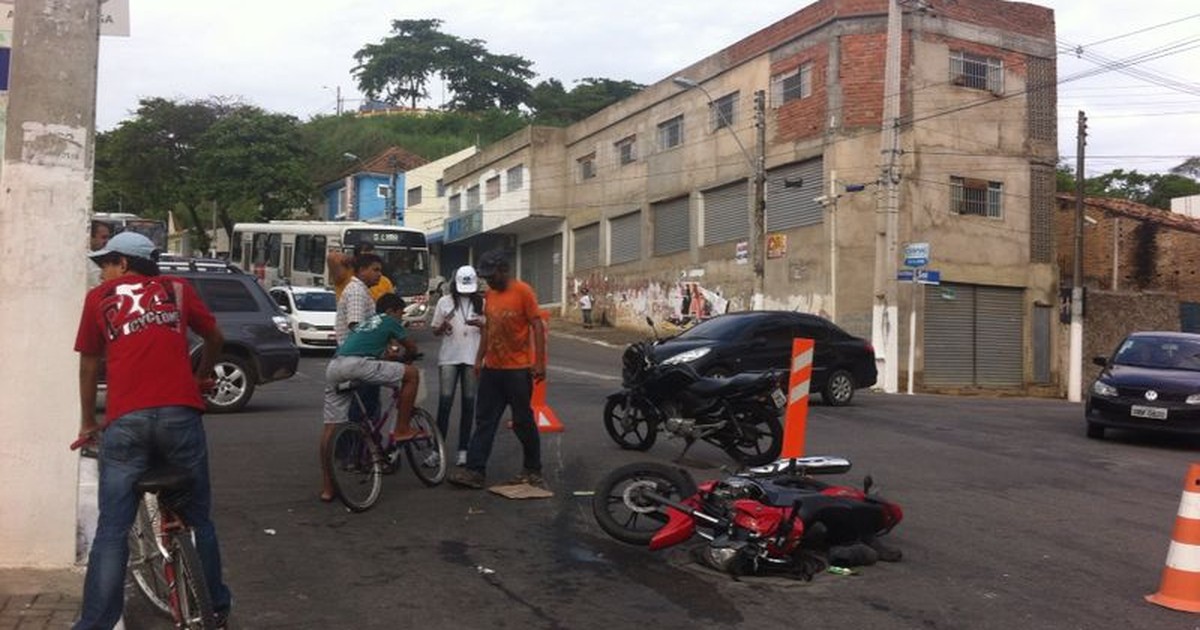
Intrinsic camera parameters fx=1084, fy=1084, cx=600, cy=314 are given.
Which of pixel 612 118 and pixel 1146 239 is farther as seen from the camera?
pixel 612 118

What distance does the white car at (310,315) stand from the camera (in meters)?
23.9

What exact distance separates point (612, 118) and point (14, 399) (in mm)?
37506

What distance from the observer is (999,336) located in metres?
32.5

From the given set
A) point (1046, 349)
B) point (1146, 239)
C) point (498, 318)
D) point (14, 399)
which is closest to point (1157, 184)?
point (1146, 239)

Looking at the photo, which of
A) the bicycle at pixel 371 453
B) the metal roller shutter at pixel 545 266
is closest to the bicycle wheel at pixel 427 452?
the bicycle at pixel 371 453

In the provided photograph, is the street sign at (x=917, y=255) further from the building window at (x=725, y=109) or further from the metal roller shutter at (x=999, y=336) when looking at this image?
the building window at (x=725, y=109)

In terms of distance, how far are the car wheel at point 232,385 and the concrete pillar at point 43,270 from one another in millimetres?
7558

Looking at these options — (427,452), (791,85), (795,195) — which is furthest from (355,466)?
→ (791,85)

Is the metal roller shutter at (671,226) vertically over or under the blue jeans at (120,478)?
over

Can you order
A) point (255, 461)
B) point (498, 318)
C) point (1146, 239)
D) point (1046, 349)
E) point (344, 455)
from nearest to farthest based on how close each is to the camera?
point (344, 455)
point (498, 318)
point (255, 461)
point (1046, 349)
point (1146, 239)

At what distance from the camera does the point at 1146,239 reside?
3766 cm

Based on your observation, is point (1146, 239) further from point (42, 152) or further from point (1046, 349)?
point (42, 152)

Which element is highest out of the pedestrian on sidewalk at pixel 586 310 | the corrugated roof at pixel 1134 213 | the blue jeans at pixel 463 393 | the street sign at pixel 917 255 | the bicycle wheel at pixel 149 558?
the corrugated roof at pixel 1134 213

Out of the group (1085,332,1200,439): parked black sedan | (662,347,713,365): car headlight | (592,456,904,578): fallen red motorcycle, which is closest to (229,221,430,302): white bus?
(662,347,713,365): car headlight
